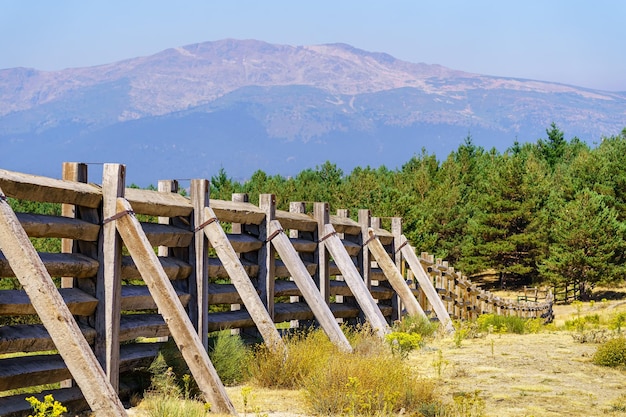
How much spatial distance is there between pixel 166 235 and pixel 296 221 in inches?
140

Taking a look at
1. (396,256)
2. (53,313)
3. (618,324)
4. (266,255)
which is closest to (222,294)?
(266,255)

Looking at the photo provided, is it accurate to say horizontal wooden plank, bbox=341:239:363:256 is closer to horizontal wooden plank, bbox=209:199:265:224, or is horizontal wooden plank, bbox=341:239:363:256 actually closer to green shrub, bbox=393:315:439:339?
green shrub, bbox=393:315:439:339

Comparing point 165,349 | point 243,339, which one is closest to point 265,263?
point 243,339

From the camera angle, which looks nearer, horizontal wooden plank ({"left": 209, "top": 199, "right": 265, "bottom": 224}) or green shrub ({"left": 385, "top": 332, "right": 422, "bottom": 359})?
horizontal wooden plank ({"left": 209, "top": 199, "right": 265, "bottom": 224})

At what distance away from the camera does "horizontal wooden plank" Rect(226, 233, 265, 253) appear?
10953 millimetres

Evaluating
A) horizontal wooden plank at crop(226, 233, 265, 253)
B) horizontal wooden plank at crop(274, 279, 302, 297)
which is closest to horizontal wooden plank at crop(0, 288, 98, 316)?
horizontal wooden plank at crop(226, 233, 265, 253)

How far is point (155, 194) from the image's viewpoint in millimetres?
9656

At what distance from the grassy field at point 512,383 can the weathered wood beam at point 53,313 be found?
108cm

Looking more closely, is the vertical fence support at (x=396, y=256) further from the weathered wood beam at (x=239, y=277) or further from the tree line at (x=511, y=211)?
the tree line at (x=511, y=211)

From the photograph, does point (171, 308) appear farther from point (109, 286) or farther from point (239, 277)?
point (239, 277)

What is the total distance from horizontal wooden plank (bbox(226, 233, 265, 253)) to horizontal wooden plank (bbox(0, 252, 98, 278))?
283 centimetres

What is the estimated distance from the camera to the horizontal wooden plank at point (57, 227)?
7.40m

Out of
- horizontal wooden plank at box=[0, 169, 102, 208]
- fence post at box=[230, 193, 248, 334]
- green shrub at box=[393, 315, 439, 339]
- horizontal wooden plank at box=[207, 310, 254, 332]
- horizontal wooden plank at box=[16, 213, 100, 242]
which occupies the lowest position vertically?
green shrub at box=[393, 315, 439, 339]

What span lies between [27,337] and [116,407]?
1.20 m
